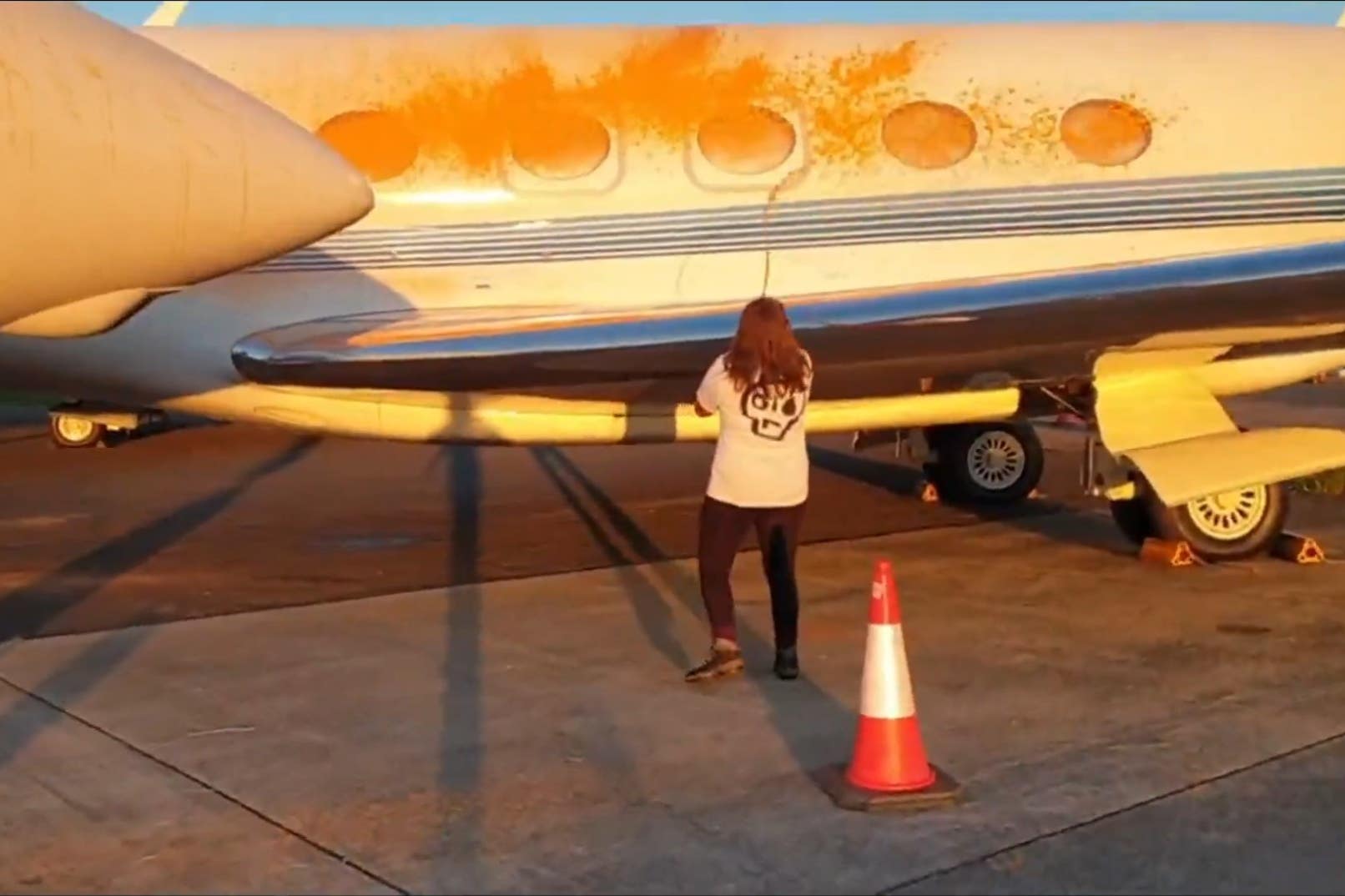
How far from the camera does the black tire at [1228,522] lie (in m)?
8.73

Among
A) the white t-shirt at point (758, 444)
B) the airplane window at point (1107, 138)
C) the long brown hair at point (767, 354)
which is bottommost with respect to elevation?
the white t-shirt at point (758, 444)

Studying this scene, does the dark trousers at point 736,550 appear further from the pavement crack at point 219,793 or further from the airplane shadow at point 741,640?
the pavement crack at point 219,793

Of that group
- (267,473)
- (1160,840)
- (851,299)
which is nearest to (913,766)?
(1160,840)

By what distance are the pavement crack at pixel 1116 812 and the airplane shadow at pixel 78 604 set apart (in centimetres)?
315

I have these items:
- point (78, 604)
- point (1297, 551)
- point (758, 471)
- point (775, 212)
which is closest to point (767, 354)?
point (758, 471)

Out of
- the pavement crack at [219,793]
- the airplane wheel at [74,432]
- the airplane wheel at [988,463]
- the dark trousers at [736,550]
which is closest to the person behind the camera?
the pavement crack at [219,793]

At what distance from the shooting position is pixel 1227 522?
8.80 meters

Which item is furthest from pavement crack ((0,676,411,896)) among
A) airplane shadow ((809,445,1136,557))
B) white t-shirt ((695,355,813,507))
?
airplane shadow ((809,445,1136,557))

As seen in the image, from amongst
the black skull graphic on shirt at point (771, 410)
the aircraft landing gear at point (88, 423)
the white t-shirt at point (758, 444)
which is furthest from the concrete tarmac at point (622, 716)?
the aircraft landing gear at point (88, 423)

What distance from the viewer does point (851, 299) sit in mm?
7621

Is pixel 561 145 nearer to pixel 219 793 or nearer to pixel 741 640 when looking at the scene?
pixel 741 640

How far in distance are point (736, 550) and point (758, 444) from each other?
45 cm

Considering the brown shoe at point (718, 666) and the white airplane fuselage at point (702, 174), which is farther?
the white airplane fuselage at point (702, 174)

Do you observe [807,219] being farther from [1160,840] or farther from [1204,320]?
[1160,840]
